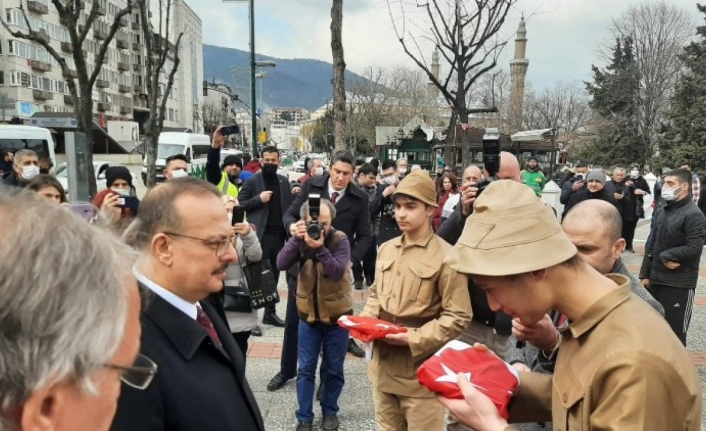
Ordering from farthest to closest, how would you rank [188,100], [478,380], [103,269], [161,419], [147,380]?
[188,100], [478,380], [161,419], [147,380], [103,269]

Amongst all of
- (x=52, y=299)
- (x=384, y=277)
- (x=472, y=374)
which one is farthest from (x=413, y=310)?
(x=52, y=299)

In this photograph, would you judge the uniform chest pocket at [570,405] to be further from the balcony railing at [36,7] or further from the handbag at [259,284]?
the balcony railing at [36,7]

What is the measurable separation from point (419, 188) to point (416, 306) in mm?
735

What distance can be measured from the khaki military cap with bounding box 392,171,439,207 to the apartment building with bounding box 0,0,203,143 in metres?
20.4

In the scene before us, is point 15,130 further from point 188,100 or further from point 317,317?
point 188,100

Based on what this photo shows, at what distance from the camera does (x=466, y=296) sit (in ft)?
9.63

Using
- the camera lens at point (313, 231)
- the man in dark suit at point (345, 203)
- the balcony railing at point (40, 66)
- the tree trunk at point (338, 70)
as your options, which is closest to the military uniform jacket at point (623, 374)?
the camera lens at point (313, 231)

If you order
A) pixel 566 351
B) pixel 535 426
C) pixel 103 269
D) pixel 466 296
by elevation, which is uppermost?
pixel 103 269

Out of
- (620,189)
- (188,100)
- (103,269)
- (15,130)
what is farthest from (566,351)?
(188,100)

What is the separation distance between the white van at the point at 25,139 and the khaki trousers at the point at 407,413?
51.7ft

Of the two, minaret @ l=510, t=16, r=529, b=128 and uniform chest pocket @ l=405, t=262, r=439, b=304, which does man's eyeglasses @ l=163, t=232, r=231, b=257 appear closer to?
uniform chest pocket @ l=405, t=262, r=439, b=304

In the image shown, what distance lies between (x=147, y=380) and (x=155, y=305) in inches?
27.5

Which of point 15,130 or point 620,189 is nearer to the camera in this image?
point 620,189

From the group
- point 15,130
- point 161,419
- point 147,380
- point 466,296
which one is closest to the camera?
point 147,380
